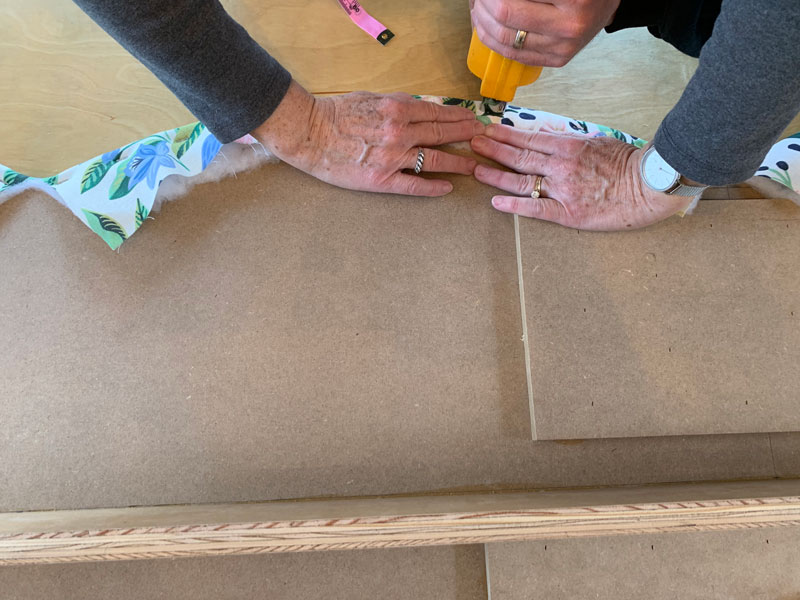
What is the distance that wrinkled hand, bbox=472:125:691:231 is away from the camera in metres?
0.80

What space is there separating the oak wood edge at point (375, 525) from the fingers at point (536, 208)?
1.36 ft

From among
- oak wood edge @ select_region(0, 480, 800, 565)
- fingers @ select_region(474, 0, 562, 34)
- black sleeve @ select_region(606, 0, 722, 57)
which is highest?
black sleeve @ select_region(606, 0, 722, 57)

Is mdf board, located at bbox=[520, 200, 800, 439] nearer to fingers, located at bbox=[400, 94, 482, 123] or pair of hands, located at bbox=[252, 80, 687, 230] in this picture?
pair of hands, located at bbox=[252, 80, 687, 230]

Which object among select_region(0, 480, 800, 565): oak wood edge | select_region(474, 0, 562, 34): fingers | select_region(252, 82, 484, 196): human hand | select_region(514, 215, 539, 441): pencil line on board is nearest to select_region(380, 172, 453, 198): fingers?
select_region(252, 82, 484, 196): human hand

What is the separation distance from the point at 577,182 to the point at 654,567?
0.59 meters

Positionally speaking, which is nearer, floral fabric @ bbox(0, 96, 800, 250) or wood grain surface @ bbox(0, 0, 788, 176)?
floral fabric @ bbox(0, 96, 800, 250)

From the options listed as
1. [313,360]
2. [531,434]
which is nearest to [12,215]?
[313,360]

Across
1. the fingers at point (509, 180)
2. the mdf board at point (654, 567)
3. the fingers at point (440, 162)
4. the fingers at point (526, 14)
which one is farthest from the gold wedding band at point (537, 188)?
the mdf board at point (654, 567)

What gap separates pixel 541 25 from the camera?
71cm

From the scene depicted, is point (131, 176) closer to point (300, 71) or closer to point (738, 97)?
point (300, 71)

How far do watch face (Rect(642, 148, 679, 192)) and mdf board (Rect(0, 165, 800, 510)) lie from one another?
0.22 m

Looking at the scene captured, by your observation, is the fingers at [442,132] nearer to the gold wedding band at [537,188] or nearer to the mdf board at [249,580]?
the gold wedding band at [537,188]

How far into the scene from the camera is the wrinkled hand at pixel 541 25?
70 cm

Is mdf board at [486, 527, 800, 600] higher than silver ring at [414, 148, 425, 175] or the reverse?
the reverse
